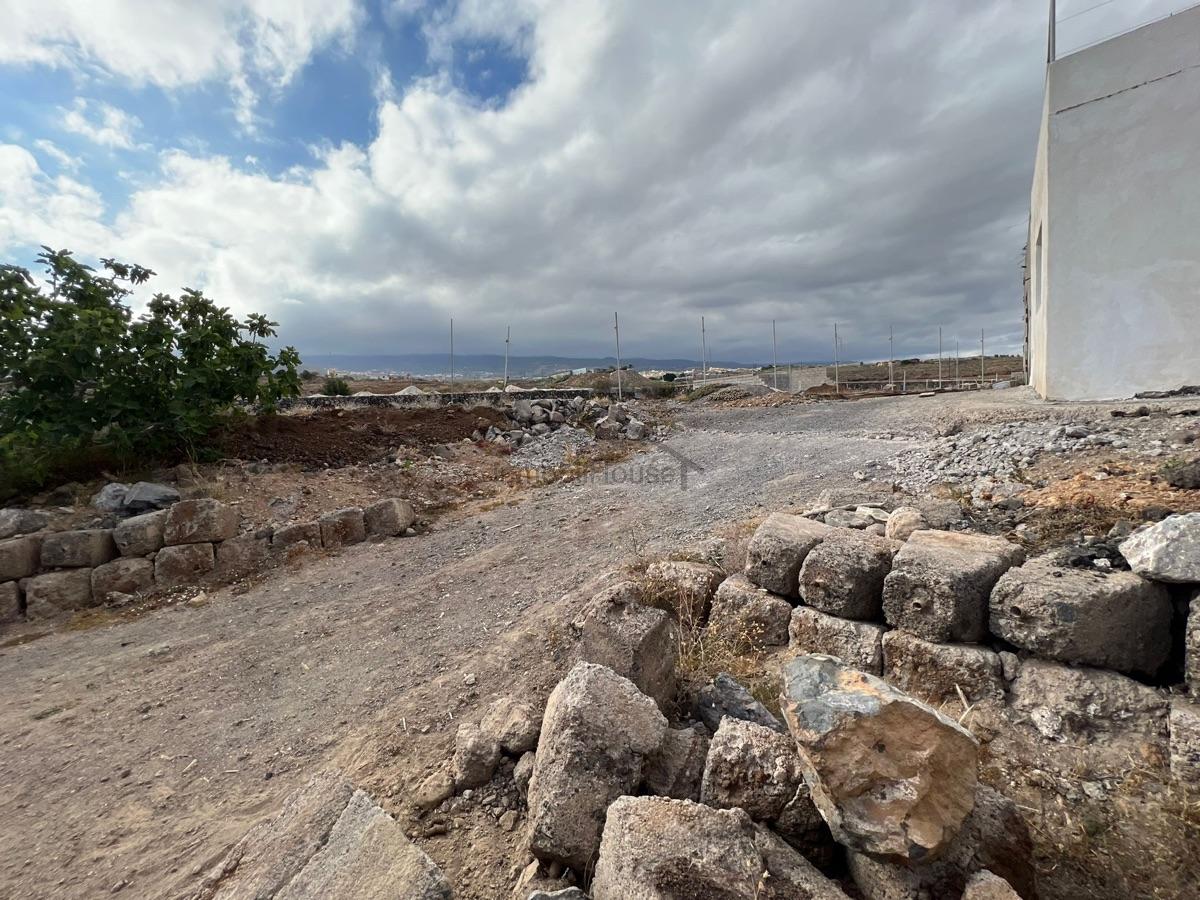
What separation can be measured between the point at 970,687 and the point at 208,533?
822 cm

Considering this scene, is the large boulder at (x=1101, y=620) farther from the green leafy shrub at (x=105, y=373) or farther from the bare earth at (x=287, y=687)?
the green leafy shrub at (x=105, y=373)

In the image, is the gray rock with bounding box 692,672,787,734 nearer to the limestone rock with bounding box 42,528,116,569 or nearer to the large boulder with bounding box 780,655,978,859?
the large boulder with bounding box 780,655,978,859

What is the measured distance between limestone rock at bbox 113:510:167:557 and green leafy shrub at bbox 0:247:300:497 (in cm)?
160

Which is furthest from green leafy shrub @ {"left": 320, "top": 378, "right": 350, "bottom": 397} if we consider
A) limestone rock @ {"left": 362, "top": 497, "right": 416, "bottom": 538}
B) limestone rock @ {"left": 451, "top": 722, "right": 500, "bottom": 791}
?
limestone rock @ {"left": 451, "top": 722, "right": 500, "bottom": 791}

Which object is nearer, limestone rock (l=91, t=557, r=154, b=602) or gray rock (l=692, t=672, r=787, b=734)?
gray rock (l=692, t=672, r=787, b=734)

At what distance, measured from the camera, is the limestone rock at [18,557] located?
20.2 feet

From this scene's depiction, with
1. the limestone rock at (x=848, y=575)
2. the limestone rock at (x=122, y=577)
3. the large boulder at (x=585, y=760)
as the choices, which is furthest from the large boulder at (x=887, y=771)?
the limestone rock at (x=122, y=577)

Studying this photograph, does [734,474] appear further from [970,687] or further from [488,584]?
[970,687]

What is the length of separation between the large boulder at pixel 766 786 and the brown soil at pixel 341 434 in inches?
381

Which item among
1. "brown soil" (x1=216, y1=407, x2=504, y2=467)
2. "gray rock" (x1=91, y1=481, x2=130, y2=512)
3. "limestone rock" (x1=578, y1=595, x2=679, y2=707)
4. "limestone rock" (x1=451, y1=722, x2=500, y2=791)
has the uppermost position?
"brown soil" (x1=216, y1=407, x2=504, y2=467)

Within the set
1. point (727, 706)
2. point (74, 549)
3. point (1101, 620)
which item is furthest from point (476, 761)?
point (74, 549)

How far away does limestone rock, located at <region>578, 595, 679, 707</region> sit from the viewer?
9.86ft

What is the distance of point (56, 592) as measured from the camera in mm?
6215

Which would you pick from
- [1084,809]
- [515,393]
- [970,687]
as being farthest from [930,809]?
[515,393]
